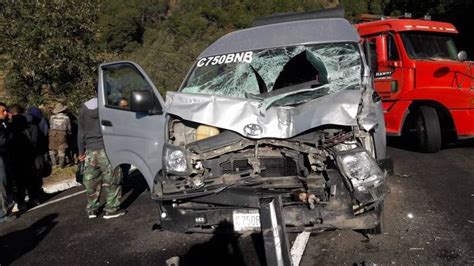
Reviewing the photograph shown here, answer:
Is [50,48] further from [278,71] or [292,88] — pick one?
[292,88]

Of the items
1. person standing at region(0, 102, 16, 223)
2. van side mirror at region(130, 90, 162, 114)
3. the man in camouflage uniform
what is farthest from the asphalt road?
the man in camouflage uniform

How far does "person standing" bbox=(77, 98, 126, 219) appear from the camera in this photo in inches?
212

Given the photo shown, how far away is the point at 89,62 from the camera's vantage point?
1095cm

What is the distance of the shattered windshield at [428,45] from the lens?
27.0 feet

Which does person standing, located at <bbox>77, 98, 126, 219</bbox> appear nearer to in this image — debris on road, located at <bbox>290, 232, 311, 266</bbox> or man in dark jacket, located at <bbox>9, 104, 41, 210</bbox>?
man in dark jacket, located at <bbox>9, 104, 41, 210</bbox>

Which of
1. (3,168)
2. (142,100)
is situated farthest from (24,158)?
(142,100)

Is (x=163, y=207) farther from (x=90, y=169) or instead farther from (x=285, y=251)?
(x=90, y=169)

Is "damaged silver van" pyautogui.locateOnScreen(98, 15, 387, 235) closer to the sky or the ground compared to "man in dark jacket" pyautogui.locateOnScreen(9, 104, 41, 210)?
closer to the sky

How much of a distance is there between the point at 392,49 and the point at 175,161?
604 cm

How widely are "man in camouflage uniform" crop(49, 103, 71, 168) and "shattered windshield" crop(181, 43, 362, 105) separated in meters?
5.20

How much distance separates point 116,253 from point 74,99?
736 centimetres

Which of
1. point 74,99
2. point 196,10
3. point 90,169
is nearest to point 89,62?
point 74,99

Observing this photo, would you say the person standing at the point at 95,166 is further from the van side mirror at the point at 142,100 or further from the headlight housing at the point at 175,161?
the headlight housing at the point at 175,161

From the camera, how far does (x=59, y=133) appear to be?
9.05m
